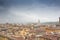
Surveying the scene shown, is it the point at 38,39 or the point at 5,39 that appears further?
the point at 38,39

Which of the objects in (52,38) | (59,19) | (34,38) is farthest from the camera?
(59,19)

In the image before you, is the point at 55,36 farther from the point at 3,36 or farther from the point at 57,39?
the point at 3,36

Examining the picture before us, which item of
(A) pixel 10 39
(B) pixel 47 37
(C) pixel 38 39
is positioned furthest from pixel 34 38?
(A) pixel 10 39

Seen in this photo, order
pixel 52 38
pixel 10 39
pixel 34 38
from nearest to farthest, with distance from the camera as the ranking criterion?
pixel 10 39
pixel 52 38
pixel 34 38

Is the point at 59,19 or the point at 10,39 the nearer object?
the point at 10,39

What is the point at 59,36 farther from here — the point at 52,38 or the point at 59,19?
the point at 59,19

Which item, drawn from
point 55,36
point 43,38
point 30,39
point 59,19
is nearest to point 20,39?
point 30,39

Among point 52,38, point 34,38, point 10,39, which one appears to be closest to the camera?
point 10,39

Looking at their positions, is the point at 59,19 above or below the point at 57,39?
above

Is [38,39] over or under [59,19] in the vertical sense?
under
